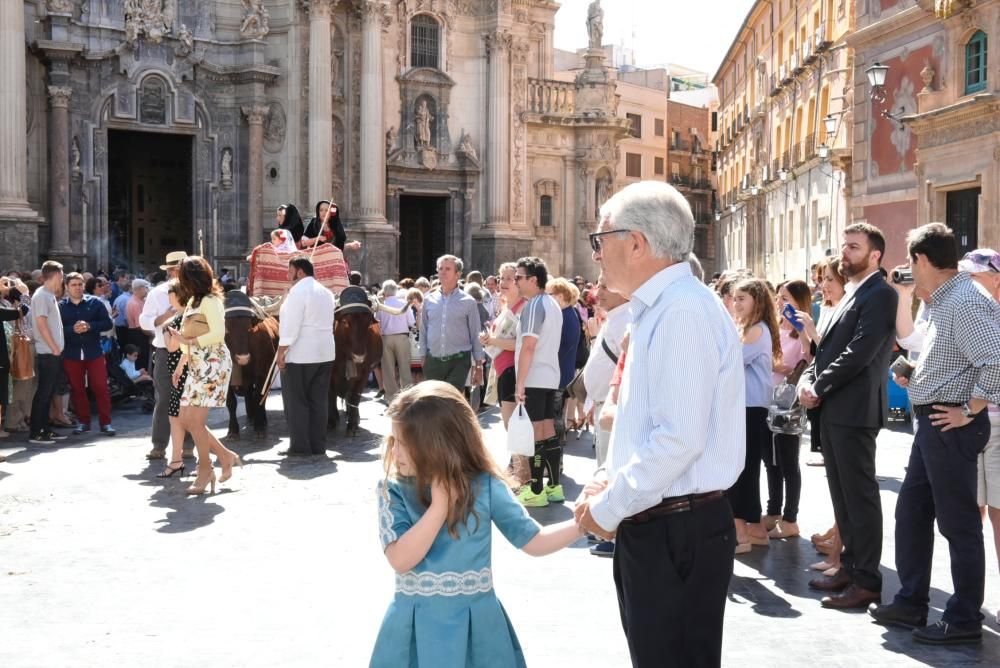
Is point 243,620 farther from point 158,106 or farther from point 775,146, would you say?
point 775,146

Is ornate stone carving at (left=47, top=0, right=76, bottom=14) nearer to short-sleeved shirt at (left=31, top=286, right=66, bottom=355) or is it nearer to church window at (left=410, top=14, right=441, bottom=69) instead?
church window at (left=410, top=14, right=441, bottom=69)

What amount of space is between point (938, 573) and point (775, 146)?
4426 cm

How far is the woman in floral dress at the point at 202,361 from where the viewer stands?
→ 10.1 meters

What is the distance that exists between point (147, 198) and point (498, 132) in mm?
10132

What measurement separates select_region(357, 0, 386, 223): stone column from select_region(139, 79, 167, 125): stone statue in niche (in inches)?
199

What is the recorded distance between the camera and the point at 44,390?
13.6 metres

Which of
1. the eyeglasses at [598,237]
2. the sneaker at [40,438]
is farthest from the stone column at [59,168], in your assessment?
the eyeglasses at [598,237]

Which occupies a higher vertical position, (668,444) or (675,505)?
(668,444)

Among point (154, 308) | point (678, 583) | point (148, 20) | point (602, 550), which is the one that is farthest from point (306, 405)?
point (148, 20)

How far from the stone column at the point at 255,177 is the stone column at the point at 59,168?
451cm

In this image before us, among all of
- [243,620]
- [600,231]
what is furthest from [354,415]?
[600,231]

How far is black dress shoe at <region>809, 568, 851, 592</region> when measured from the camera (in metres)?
7.10

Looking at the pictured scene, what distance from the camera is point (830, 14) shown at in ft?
128

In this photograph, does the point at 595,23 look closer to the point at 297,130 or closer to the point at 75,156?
the point at 297,130
